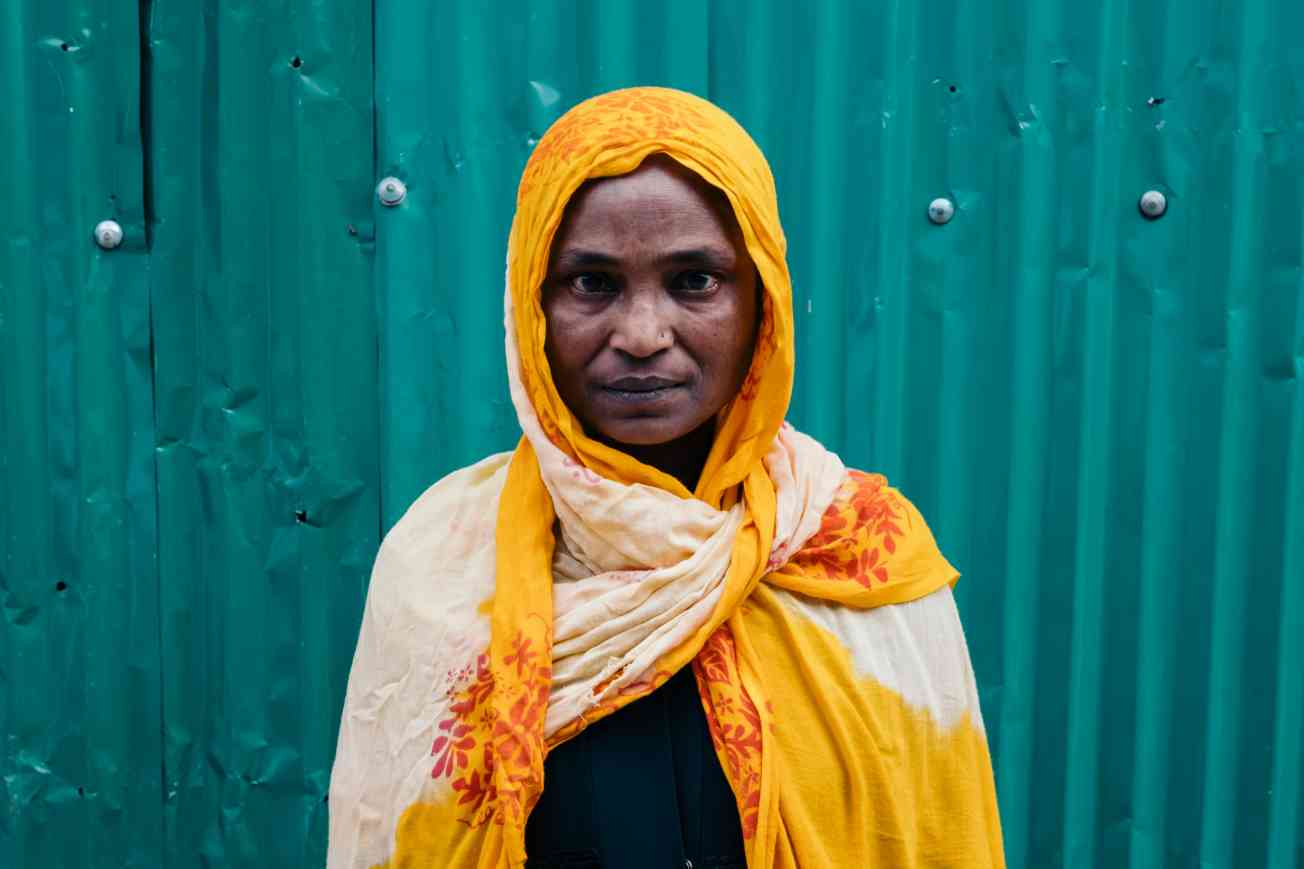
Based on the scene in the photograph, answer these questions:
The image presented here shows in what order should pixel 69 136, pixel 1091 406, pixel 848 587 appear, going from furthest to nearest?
pixel 1091 406
pixel 69 136
pixel 848 587

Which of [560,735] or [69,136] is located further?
[69,136]

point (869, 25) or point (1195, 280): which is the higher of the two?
point (869, 25)

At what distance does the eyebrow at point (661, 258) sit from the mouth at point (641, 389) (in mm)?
139

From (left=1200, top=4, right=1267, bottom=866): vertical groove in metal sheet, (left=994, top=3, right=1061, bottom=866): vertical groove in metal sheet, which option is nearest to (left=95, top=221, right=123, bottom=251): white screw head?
(left=994, top=3, right=1061, bottom=866): vertical groove in metal sheet

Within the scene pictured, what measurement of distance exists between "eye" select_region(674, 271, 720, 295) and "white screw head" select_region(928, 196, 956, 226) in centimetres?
140

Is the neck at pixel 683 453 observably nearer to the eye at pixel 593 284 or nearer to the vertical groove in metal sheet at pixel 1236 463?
the eye at pixel 593 284

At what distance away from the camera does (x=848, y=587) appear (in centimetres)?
166

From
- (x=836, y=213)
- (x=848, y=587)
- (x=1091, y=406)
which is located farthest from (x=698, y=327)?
(x=1091, y=406)

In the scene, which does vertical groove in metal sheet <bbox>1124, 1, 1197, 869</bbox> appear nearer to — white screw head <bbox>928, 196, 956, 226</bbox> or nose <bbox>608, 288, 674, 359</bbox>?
white screw head <bbox>928, 196, 956, 226</bbox>

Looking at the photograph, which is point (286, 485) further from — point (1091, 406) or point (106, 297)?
point (1091, 406)

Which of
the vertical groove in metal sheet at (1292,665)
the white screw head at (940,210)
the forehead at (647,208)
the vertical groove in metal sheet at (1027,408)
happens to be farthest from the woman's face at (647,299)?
the vertical groove in metal sheet at (1292,665)

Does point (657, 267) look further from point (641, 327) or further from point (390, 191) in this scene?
point (390, 191)

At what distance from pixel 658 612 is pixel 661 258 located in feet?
1.40

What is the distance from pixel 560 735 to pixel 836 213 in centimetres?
160
